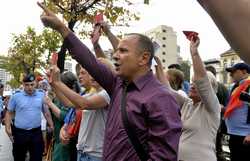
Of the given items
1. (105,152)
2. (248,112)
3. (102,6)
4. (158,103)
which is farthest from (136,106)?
(102,6)

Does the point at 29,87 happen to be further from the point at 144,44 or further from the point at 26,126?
the point at 144,44

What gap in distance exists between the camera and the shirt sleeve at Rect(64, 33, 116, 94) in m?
3.14

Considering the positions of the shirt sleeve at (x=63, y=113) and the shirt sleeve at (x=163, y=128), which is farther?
the shirt sleeve at (x=63, y=113)

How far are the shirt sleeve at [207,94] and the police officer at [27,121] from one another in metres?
4.79

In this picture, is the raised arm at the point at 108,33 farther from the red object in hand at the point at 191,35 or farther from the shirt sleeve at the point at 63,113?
the shirt sleeve at the point at 63,113

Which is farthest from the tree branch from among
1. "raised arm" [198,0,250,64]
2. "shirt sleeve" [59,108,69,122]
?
"raised arm" [198,0,250,64]

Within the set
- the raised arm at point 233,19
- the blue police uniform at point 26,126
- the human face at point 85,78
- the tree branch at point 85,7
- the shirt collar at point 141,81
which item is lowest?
the blue police uniform at point 26,126

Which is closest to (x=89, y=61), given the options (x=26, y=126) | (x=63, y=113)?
(x=63, y=113)

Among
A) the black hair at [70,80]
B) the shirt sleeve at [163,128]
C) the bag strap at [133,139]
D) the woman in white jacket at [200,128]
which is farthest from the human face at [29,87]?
the shirt sleeve at [163,128]

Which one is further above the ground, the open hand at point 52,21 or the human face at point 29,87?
the open hand at point 52,21

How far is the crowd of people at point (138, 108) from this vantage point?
8.77 feet

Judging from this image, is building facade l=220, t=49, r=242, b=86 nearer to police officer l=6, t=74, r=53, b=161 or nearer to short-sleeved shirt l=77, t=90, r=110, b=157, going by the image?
short-sleeved shirt l=77, t=90, r=110, b=157

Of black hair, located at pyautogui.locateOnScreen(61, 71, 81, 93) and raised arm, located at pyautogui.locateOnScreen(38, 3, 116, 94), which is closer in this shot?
raised arm, located at pyautogui.locateOnScreen(38, 3, 116, 94)

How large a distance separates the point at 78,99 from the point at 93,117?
0.56 meters
